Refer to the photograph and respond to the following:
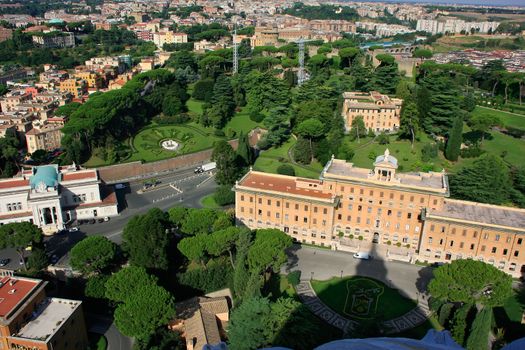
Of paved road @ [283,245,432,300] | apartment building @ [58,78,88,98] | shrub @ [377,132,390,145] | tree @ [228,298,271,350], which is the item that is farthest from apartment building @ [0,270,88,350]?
apartment building @ [58,78,88,98]

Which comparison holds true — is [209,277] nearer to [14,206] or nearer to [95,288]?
[95,288]

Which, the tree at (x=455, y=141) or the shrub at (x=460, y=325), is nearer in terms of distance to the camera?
the shrub at (x=460, y=325)

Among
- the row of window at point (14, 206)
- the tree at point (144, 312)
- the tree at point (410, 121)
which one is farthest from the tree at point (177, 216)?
the tree at point (410, 121)

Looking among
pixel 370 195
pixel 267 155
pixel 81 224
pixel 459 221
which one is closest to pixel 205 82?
pixel 267 155

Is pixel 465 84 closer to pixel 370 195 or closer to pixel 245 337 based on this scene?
pixel 370 195

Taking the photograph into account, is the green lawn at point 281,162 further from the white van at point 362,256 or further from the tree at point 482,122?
the tree at point 482,122

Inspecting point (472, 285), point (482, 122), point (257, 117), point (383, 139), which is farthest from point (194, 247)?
point (482, 122)
